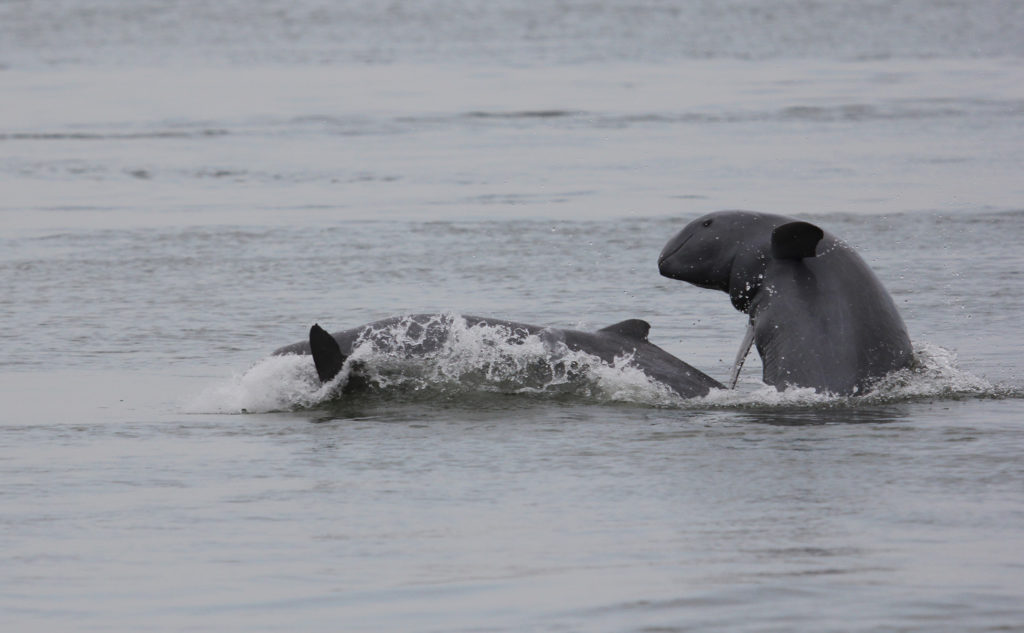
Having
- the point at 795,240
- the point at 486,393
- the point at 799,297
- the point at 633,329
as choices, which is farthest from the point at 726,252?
the point at 486,393

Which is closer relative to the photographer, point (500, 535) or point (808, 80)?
point (500, 535)

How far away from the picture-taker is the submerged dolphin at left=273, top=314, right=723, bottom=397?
12805 mm

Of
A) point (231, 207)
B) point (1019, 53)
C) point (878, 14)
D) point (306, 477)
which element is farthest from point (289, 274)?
point (878, 14)

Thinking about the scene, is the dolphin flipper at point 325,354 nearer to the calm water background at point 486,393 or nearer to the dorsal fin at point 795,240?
the calm water background at point 486,393

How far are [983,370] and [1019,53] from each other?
30524 millimetres

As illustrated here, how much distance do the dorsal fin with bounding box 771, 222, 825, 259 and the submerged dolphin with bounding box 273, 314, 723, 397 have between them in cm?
95

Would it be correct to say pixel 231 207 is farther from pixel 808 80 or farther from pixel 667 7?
pixel 667 7

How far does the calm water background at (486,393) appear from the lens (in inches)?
348

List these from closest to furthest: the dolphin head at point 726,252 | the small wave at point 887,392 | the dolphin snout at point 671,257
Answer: the small wave at point 887,392, the dolphin head at point 726,252, the dolphin snout at point 671,257

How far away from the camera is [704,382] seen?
507 inches

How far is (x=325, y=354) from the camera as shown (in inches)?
501

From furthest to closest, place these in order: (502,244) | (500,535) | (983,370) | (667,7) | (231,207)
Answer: (667,7) < (231,207) < (502,244) < (983,370) < (500,535)

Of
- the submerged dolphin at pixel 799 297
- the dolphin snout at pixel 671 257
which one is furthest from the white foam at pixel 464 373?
the dolphin snout at pixel 671 257

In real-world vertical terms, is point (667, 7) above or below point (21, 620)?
above
